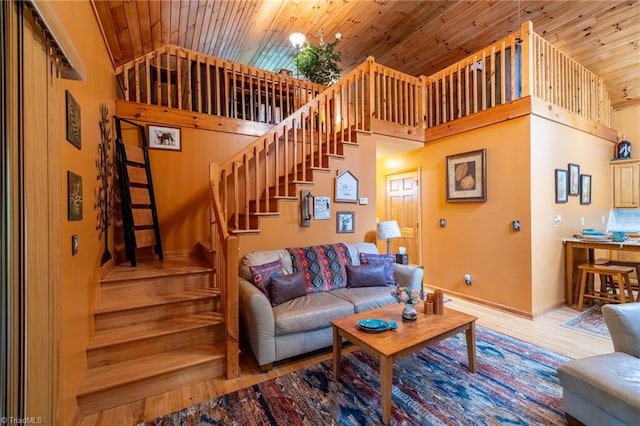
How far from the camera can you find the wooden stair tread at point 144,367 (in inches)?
75.1

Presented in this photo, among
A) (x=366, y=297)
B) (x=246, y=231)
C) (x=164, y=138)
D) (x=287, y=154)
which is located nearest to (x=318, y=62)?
(x=287, y=154)

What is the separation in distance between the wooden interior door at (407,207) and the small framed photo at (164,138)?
12.3ft

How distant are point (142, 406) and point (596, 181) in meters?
6.57

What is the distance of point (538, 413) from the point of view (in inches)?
72.0

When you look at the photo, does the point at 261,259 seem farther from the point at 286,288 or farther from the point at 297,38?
the point at 297,38

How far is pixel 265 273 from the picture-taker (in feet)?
9.18

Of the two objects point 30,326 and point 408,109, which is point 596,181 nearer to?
point 408,109

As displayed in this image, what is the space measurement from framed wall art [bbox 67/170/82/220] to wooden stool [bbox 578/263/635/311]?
17.2 ft

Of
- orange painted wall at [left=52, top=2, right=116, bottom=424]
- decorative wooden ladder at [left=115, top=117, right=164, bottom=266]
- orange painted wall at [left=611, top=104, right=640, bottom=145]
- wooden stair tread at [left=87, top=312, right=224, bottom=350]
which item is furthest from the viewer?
orange painted wall at [left=611, top=104, right=640, bottom=145]

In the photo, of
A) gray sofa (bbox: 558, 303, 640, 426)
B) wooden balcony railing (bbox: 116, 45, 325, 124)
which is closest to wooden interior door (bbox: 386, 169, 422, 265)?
wooden balcony railing (bbox: 116, 45, 325, 124)

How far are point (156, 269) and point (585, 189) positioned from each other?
6002 mm

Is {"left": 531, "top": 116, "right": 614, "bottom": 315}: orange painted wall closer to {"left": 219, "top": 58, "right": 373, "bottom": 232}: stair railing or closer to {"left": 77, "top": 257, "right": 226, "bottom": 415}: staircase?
{"left": 219, "top": 58, "right": 373, "bottom": 232}: stair railing

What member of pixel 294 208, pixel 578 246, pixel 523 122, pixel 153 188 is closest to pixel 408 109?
pixel 523 122

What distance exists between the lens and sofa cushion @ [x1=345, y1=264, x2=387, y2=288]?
3.24 m
